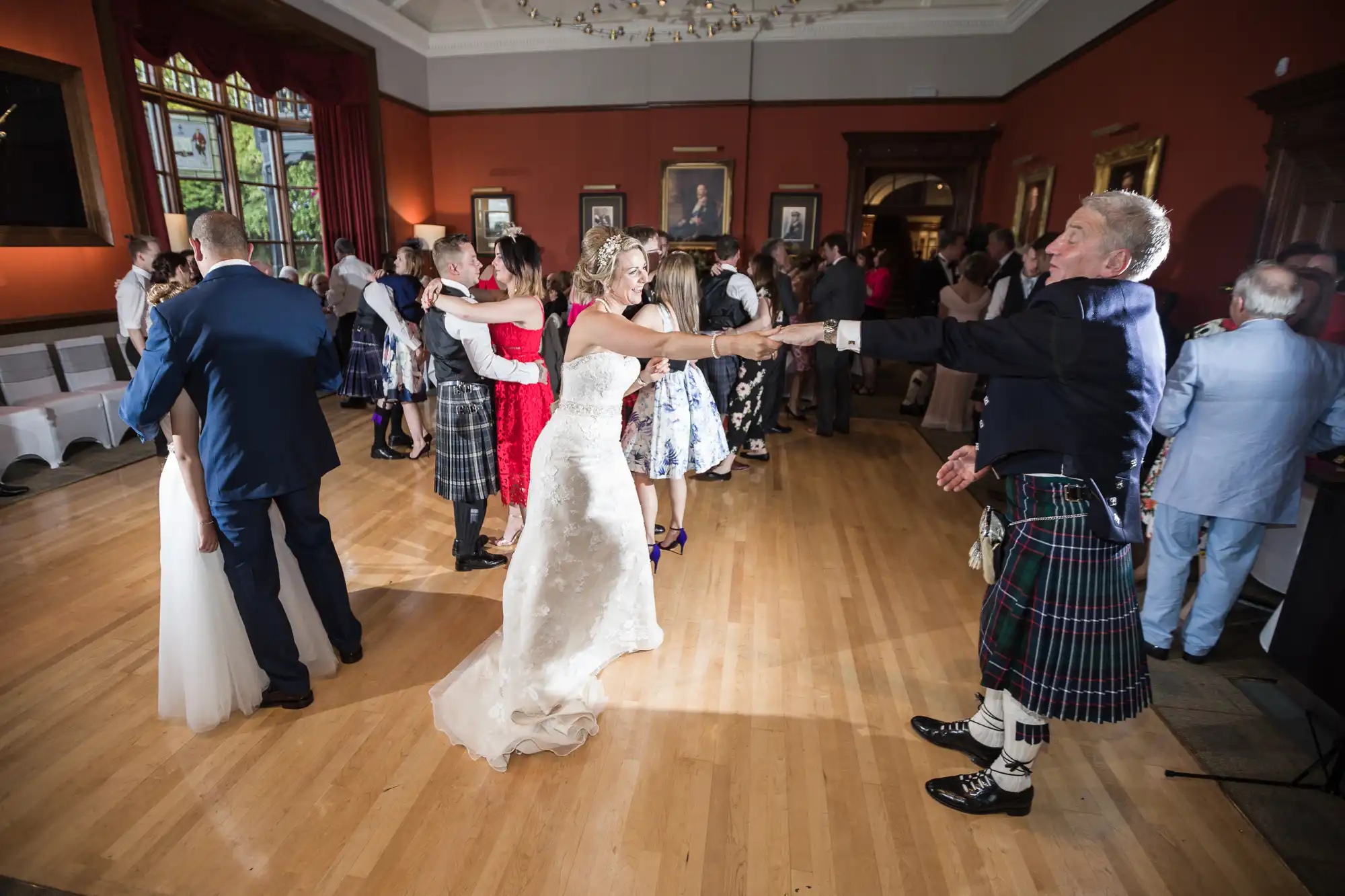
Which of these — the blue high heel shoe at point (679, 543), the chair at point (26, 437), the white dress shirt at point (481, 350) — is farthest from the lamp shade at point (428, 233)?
the blue high heel shoe at point (679, 543)

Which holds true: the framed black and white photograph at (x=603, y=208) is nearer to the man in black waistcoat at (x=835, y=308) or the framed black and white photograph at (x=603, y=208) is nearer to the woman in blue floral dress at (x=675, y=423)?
the man in black waistcoat at (x=835, y=308)

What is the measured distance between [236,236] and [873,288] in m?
7.73

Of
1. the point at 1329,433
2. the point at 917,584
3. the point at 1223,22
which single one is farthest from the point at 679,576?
the point at 1223,22

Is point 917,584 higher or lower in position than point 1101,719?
lower

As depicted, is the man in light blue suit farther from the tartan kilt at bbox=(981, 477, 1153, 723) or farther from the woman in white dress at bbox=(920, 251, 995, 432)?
the woman in white dress at bbox=(920, 251, 995, 432)

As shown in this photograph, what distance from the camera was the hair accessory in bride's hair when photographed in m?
2.35

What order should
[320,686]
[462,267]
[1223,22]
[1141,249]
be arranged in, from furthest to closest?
1. [1223,22]
2. [462,267]
3. [320,686]
4. [1141,249]

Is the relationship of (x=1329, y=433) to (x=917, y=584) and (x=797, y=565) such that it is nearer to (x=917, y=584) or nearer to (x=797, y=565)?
(x=917, y=584)

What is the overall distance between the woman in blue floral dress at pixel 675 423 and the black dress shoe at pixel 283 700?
1.59 metres

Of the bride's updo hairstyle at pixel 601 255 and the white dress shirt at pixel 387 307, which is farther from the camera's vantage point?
the white dress shirt at pixel 387 307

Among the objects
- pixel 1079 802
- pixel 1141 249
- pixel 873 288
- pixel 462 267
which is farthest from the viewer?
pixel 873 288

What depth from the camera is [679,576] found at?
3.61 metres

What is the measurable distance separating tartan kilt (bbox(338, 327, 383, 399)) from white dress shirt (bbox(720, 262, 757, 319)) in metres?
2.78

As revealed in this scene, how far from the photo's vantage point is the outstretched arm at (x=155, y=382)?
6.46ft
